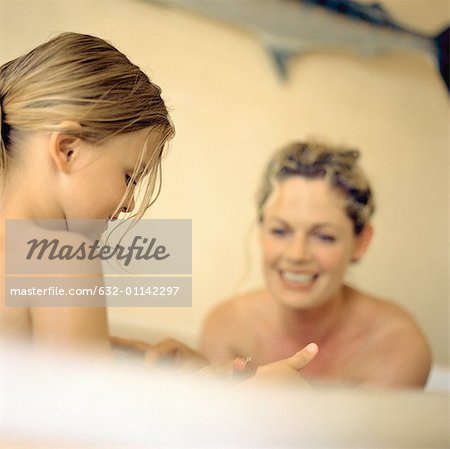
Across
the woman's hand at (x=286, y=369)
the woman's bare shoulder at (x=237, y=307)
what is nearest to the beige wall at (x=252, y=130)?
the woman's bare shoulder at (x=237, y=307)

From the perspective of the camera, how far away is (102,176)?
1098mm

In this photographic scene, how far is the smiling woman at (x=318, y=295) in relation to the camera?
1246 mm

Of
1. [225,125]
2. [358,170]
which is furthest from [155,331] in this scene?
[358,170]

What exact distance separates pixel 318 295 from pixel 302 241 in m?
0.11

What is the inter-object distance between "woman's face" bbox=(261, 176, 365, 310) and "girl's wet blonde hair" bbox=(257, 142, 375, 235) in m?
0.01

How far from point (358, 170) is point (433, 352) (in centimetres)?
39

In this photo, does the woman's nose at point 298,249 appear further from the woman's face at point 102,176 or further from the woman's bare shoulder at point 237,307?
the woman's face at point 102,176

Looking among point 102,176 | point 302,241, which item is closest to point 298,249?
point 302,241

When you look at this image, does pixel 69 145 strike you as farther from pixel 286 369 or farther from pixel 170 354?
pixel 286 369

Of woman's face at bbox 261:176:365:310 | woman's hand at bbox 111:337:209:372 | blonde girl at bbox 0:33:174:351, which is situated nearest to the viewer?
blonde girl at bbox 0:33:174:351

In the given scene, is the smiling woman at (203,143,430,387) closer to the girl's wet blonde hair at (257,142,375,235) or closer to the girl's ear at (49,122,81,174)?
the girl's wet blonde hair at (257,142,375,235)

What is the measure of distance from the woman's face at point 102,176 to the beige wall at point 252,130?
0.09 m

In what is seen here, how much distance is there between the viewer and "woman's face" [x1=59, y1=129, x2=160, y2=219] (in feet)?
3.57

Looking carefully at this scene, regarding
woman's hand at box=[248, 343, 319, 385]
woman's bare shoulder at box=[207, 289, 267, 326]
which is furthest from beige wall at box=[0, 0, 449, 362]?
woman's hand at box=[248, 343, 319, 385]
